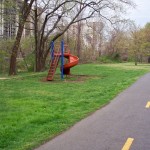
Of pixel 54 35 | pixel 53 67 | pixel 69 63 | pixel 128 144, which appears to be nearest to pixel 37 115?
pixel 128 144

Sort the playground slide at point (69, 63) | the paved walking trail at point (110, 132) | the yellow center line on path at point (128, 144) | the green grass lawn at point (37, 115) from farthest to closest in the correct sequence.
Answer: the playground slide at point (69, 63) → the green grass lawn at point (37, 115) → the paved walking trail at point (110, 132) → the yellow center line on path at point (128, 144)

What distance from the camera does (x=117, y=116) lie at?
9.52 metres

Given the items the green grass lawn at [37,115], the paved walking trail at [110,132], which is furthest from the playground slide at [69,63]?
the paved walking trail at [110,132]

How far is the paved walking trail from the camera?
21.5ft

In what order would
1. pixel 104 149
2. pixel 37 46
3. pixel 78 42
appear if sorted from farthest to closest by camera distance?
pixel 78 42 < pixel 37 46 < pixel 104 149

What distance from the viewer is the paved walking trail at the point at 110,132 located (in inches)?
258

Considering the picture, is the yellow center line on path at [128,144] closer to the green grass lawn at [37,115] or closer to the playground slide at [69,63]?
the green grass lawn at [37,115]

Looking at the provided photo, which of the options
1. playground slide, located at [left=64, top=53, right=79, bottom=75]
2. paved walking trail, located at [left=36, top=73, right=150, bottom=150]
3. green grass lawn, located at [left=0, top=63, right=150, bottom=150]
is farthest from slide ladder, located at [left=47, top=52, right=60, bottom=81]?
paved walking trail, located at [left=36, top=73, right=150, bottom=150]

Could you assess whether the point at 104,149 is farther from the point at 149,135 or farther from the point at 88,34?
the point at 88,34

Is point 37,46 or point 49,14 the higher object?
point 49,14

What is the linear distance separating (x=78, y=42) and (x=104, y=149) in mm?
56668

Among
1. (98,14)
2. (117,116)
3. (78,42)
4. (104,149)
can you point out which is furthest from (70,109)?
(78,42)

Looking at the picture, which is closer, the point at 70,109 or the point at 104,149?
the point at 104,149

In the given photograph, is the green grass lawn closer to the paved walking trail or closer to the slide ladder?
the paved walking trail
